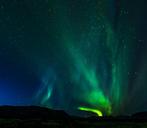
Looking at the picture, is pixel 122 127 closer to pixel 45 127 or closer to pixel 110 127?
pixel 110 127

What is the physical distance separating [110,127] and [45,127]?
26.2 metres

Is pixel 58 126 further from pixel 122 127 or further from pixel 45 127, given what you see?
pixel 122 127

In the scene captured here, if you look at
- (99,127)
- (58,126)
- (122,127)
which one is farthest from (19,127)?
(122,127)

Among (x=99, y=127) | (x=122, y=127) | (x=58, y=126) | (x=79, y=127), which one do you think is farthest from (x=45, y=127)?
(x=122, y=127)

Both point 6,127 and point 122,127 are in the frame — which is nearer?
point 6,127

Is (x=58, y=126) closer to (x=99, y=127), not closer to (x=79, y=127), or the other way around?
(x=79, y=127)

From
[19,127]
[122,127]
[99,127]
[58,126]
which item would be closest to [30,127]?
[19,127]

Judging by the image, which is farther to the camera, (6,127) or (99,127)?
(99,127)

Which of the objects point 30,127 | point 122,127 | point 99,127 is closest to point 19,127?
point 30,127

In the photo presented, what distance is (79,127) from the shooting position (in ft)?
302

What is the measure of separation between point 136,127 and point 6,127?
5023cm

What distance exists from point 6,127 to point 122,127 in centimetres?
4463

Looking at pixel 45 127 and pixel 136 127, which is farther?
pixel 136 127

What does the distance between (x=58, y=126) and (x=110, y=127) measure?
2102 centimetres
